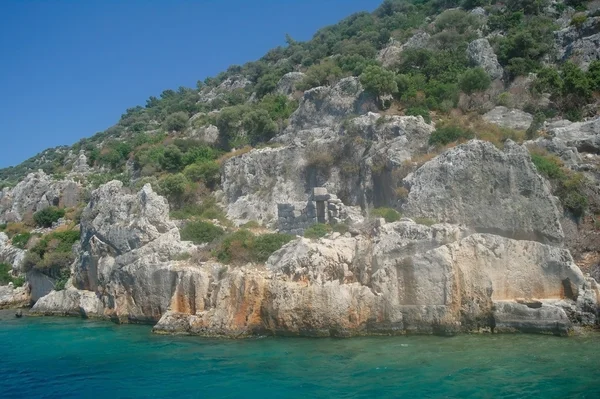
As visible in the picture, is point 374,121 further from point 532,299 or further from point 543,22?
point 543,22

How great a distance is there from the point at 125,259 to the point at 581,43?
32.7 meters

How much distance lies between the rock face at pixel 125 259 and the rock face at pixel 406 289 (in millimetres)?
3420

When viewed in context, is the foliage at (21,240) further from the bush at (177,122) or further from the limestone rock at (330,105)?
the bush at (177,122)

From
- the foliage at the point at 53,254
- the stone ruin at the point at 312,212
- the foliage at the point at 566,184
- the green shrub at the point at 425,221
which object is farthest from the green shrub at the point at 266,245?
the foliage at the point at 53,254

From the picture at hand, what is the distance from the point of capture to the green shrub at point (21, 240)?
34719 millimetres

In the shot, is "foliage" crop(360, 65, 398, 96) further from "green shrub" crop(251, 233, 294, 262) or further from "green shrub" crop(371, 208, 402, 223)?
"green shrub" crop(251, 233, 294, 262)

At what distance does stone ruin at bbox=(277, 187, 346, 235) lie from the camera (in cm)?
2128

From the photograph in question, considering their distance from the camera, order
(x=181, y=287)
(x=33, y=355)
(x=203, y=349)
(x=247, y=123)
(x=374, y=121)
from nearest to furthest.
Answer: (x=203, y=349)
(x=33, y=355)
(x=181, y=287)
(x=374, y=121)
(x=247, y=123)

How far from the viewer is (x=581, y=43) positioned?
108 ft

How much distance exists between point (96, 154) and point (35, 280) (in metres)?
29.7

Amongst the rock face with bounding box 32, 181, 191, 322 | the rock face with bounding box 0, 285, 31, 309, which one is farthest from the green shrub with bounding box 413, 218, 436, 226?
the rock face with bounding box 0, 285, 31, 309

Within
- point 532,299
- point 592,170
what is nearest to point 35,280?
point 532,299

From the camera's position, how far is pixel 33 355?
54.1ft

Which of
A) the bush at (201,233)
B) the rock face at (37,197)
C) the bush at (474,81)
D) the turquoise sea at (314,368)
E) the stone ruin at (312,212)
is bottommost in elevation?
the turquoise sea at (314,368)
